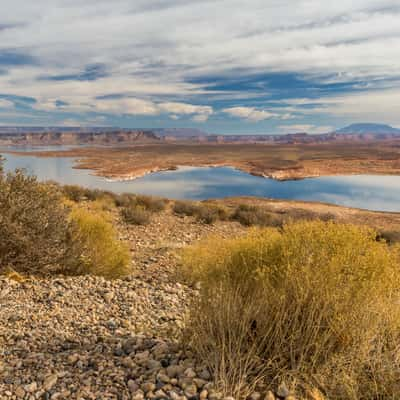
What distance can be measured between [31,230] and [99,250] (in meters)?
1.52

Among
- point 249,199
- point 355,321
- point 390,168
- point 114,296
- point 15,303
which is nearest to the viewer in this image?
point 355,321

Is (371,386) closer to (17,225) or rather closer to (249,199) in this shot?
(17,225)

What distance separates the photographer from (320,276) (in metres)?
3.02

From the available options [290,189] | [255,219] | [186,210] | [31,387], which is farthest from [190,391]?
[290,189]

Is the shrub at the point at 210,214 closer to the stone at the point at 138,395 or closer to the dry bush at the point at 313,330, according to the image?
the dry bush at the point at 313,330

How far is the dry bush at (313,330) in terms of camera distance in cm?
272

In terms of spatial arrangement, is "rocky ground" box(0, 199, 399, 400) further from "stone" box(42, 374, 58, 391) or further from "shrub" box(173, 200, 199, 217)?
"shrub" box(173, 200, 199, 217)

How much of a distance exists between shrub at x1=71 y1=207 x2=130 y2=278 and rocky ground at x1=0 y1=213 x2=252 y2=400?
1.98ft

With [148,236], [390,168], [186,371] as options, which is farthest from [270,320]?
[390,168]

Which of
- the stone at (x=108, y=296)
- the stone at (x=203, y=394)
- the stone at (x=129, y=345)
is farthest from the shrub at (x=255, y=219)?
the stone at (x=203, y=394)

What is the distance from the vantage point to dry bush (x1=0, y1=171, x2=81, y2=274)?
5363 mm

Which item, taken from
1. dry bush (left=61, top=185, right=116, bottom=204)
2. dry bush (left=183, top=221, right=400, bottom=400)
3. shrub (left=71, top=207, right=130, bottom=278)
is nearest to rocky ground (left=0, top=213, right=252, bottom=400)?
dry bush (left=183, top=221, right=400, bottom=400)

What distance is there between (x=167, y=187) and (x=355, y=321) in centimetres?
4105

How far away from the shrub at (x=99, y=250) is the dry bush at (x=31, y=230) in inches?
13.3
